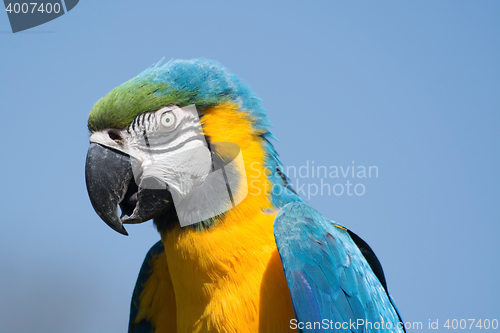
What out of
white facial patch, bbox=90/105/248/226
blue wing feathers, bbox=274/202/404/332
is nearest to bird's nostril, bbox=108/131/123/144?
white facial patch, bbox=90/105/248/226

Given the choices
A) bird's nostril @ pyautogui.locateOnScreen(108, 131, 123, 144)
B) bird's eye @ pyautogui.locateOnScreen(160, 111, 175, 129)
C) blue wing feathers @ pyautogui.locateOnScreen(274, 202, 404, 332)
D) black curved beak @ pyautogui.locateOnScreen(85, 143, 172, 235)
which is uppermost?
bird's eye @ pyautogui.locateOnScreen(160, 111, 175, 129)

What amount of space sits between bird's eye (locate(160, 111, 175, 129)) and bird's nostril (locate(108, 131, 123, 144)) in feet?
0.86

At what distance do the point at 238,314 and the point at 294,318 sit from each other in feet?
1.04

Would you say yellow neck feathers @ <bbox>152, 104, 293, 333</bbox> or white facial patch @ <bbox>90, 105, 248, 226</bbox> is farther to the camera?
white facial patch @ <bbox>90, 105, 248, 226</bbox>

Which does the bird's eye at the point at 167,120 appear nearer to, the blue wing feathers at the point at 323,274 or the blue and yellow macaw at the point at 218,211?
the blue and yellow macaw at the point at 218,211

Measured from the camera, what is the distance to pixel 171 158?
8.08 ft

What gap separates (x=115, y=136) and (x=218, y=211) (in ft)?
2.42

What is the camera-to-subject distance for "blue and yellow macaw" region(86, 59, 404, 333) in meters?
2.30

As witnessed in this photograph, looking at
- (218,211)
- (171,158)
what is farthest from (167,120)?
(218,211)

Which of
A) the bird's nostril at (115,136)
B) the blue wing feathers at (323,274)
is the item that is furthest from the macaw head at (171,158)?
the blue wing feathers at (323,274)

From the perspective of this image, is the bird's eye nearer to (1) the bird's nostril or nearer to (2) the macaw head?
(2) the macaw head

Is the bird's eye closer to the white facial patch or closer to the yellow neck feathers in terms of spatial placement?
the white facial patch

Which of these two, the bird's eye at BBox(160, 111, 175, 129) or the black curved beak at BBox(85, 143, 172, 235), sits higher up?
the bird's eye at BBox(160, 111, 175, 129)

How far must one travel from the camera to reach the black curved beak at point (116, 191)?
2.42 meters
